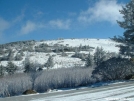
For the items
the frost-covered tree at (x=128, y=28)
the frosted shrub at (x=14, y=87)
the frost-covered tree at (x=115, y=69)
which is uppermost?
the frost-covered tree at (x=128, y=28)

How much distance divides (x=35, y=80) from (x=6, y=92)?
2969 millimetres

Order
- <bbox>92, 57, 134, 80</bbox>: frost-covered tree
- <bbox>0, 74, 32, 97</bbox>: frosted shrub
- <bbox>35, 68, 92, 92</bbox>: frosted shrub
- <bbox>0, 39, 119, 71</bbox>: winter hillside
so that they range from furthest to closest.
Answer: <bbox>0, 39, 119, 71</bbox>: winter hillside < <bbox>35, 68, 92, 92</bbox>: frosted shrub < <bbox>92, 57, 134, 80</bbox>: frost-covered tree < <bbox>0, 74, 32, 97</bbox>: frosted shrub

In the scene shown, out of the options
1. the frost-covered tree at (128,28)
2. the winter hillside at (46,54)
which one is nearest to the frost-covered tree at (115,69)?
the frost-covered tree at (128,28)

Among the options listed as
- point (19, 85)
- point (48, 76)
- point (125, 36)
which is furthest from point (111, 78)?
point (19, 85)

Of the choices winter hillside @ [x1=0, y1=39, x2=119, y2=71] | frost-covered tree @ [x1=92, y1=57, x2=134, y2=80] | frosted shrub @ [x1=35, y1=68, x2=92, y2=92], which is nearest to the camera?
frost-covered tree @ [x1=92, y1=57, x2=134, y2=80]

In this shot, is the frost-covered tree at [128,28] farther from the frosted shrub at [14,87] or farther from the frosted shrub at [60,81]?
the frosted shrub at [14,87]

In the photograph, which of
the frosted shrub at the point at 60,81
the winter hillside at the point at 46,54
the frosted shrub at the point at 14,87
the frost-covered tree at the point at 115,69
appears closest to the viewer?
the frosted shrub at the point at 14,87

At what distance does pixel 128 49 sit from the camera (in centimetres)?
1948

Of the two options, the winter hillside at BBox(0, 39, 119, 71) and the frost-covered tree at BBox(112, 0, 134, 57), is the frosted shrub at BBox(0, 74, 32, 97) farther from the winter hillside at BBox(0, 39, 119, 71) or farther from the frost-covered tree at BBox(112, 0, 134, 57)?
the winter hillside at BBox(0, 39, 119, 71)

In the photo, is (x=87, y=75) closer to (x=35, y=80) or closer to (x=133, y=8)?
(x=35, y=80)

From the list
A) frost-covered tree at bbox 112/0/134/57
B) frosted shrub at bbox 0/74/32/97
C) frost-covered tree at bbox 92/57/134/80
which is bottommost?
frosted shrub at bbox 0/74/32/97

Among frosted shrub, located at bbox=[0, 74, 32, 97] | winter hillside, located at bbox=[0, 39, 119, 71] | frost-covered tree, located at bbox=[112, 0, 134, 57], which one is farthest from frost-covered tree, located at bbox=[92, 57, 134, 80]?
winter hillside, located at bbox=[0, 39, 119, 71]

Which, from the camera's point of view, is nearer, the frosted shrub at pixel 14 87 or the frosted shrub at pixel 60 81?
the frosted shrub at pixel 14 87

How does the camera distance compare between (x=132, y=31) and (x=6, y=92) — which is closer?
(x=6, y=92)
